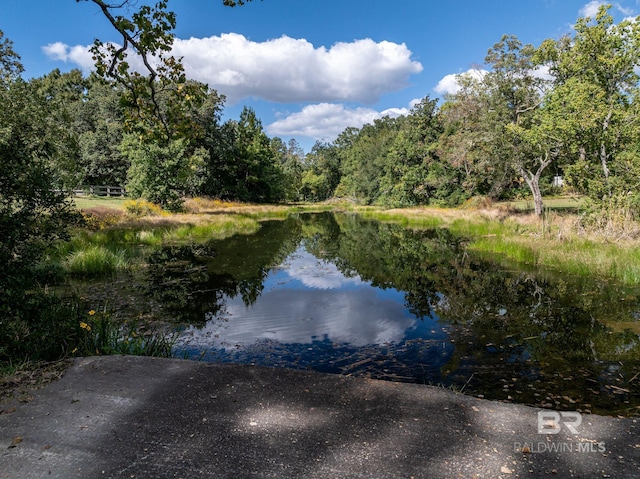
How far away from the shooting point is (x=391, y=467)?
338 cm

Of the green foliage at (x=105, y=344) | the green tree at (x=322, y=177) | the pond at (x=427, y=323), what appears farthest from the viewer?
the green tree at (x=322, y=177)

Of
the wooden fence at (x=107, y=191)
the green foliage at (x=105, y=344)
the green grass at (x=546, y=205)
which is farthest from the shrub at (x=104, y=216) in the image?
the green grass at (x=546, y=205)

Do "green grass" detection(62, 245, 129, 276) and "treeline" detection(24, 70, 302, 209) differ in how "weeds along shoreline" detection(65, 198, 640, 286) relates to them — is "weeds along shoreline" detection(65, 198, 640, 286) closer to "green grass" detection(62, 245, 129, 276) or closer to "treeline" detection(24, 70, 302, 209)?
"green grass" detection(62, 245, 129, 276)

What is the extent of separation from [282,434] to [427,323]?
6.70 metres

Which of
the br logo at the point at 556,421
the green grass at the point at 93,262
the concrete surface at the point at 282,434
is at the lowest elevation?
the br logo at the point at 556,421

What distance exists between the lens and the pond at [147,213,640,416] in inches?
262

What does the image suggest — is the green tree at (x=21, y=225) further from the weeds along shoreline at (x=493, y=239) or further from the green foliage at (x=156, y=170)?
the green foliage at (x=156, y=170)

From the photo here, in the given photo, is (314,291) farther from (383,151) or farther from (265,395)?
(383,151)

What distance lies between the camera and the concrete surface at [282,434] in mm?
3359

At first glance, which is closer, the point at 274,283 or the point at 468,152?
the point at 274,283

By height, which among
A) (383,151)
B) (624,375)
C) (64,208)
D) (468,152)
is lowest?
(624,375)

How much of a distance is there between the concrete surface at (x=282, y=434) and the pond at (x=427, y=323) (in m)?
1.93

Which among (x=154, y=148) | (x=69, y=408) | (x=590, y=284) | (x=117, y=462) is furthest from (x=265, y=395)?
(x=154, y=148)

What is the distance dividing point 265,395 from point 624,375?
6197 mm
